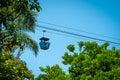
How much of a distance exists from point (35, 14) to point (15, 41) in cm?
1771

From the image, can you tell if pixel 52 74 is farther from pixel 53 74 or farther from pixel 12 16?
pixel 12 16

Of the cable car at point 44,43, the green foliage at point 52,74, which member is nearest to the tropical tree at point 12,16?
the green foliage at point 52,74

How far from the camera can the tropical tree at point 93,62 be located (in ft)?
58.2

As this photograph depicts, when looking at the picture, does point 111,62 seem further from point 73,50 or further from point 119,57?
point 73,50

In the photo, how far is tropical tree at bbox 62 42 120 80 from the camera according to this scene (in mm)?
17734

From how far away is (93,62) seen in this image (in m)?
18.4

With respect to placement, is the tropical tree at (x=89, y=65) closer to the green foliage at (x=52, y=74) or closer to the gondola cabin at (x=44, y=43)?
the green foliage at (x=52, y=74)

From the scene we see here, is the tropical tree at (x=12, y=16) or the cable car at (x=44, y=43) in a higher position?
the cable car at (x=44, y=43)

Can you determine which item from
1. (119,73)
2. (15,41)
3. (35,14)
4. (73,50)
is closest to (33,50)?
(35,14)

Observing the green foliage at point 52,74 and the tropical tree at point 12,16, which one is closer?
the tropical tree at point 12,16

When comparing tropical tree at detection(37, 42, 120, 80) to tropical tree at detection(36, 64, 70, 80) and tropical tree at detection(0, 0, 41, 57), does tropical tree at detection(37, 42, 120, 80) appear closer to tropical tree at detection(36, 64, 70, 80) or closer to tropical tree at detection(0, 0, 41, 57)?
tropical tree at detection(36, 64, 70, 80)

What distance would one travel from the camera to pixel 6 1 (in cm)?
930

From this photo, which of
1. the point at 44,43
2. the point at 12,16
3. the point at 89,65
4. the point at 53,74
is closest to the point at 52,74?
the point at 53,74

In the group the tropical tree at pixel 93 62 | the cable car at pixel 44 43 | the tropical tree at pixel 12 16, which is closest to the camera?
the tropical tree at pixel 12 16
